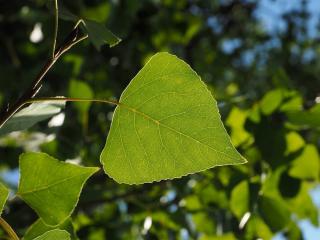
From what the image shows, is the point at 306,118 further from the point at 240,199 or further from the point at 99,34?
the point at 99,34

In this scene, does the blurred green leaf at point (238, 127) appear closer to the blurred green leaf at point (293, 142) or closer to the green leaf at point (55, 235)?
the blurred green leaf at point (293, 142)

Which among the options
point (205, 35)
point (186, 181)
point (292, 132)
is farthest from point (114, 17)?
point (205, 35)

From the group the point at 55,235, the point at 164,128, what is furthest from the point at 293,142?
the point at 55,235

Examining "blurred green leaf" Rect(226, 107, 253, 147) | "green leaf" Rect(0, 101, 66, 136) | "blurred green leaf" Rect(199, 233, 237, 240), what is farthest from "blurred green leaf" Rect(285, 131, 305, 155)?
"green leaf" Rect(0, 101, 66, 136)

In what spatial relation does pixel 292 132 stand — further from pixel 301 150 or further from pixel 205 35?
pixel 205 35

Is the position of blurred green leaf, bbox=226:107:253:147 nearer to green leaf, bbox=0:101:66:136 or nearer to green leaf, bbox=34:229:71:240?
green leaf, bbox=0:101:66:136

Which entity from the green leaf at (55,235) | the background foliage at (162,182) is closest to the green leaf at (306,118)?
the background foliage at (162,182)
